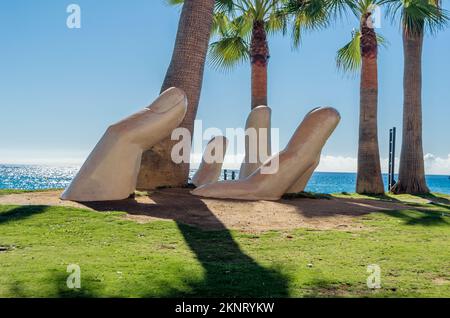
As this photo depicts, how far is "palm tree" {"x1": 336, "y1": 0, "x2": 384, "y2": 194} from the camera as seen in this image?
1636 centimetres

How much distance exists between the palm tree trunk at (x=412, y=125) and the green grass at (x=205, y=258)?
390 inches

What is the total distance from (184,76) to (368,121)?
740cm

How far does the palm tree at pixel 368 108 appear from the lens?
644 inches

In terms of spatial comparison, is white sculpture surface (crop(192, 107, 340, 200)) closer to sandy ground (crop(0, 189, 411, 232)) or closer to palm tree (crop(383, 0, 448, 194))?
sandy ground (crop(0, 189, 411, 232))

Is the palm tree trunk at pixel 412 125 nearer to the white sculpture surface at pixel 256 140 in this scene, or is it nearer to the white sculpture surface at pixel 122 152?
the white sculpture surface at pixel 256 140

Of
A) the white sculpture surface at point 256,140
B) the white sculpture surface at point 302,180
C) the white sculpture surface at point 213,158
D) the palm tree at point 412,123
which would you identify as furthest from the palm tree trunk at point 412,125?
the white sculpture surface at point 302,180

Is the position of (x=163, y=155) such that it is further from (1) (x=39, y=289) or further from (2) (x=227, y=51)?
(2) (x=227, y=51)

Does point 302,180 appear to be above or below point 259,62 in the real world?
→ below

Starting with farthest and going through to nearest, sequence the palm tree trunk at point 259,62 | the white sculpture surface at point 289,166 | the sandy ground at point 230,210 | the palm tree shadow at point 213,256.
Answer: the palm tree trunk at point 259,62 < the white sculpture surface at point 289,166 < the sandy ground at point 230,210 < the palm tree shadow at point 213,256

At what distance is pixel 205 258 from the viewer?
219 inches

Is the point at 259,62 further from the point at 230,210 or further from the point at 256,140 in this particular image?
the point at 230,210

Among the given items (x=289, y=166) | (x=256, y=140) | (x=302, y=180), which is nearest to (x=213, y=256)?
(x=289, y=166)

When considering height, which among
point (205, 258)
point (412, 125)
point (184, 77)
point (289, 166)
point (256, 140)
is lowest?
point (205, 258)
